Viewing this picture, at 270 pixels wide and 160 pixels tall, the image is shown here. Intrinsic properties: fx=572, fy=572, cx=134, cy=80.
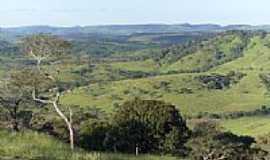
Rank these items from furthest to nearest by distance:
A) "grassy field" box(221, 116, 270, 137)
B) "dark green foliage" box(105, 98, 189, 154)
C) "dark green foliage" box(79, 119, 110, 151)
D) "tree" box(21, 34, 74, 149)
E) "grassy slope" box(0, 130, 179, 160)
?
"grassy field" box(221, 116, 270, 137)
"dark green foliage" box(105, 98, 189, 154)
"dark green foliage" box(79, 119, 110, 151)
"tree" box(21, 34, 74, 149)
"grassy slope" box(0, 130, 179, 160)

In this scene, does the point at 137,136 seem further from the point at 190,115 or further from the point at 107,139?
the point at 190,115

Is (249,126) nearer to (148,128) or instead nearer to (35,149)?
(148,128)

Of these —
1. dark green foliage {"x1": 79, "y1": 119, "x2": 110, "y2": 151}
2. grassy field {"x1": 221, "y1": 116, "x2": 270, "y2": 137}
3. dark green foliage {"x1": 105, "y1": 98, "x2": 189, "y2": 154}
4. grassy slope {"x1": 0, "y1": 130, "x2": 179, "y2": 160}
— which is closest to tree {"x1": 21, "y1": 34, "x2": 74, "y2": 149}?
grassy slope {"x1": 0, "y1": 130, "x2": 179, "y2": 160}

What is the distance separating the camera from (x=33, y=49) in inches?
1062

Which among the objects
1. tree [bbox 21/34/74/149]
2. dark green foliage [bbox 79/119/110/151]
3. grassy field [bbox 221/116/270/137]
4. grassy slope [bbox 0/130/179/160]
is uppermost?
tree [bbox 21/34/74/149]

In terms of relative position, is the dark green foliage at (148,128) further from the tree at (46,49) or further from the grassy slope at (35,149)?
the grassy slope at (35,149)

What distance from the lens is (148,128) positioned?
6500 centimetres

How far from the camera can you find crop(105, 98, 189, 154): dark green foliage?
58.0 meters

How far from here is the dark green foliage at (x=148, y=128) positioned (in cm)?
5795

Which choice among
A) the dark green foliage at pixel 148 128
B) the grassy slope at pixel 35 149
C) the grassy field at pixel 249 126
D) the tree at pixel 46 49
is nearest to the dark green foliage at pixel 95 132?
the dark green foliage at pixel 148 128

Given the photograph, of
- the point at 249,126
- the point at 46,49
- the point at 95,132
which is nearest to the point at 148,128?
the point at 95,132

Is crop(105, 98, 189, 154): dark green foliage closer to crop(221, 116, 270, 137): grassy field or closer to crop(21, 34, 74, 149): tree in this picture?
crop(21, 34, 74, 149): tree

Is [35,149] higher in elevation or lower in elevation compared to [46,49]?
lower

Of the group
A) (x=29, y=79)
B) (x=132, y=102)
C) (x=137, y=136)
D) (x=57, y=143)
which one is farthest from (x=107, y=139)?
(x=57, y=143)
